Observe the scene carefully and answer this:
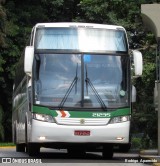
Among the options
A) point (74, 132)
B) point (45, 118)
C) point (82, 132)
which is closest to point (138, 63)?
point (82, 132)

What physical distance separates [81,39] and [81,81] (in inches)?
50.8

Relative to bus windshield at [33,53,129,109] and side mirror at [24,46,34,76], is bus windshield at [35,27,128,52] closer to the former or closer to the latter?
bus windshield at [33,53,129,109]

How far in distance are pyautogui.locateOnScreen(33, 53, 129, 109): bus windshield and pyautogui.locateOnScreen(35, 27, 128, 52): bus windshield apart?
24 centimetres

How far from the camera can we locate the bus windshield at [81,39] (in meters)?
17.2

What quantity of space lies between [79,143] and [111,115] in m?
1.13

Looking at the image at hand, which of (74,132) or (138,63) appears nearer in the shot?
(74,132)

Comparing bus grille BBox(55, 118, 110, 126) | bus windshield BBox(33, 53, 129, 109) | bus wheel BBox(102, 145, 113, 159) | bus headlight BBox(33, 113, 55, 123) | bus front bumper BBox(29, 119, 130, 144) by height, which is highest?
bus windshield BBox(33, 53, 129, 109)

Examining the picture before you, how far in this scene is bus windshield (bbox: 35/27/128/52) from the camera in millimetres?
17203

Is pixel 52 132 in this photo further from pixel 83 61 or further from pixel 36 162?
pixel 83 61

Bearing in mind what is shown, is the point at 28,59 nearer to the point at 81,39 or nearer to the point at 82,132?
the point at 81,39

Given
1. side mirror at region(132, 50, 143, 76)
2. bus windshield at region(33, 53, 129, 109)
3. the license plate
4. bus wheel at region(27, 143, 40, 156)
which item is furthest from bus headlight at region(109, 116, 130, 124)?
bus wheel at region(27, 143, 40, 156)

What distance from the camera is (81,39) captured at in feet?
57.1

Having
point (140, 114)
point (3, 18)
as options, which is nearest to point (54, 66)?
point (140, 114)

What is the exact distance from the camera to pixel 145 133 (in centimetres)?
2564
